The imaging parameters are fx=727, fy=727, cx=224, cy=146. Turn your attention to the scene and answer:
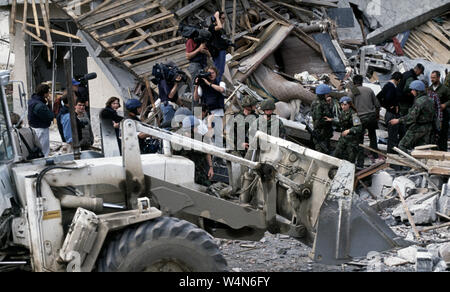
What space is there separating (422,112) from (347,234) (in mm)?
6379

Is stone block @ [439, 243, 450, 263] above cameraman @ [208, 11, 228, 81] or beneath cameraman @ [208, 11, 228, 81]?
beneath

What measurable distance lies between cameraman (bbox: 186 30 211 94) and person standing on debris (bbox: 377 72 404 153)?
12.6 ft

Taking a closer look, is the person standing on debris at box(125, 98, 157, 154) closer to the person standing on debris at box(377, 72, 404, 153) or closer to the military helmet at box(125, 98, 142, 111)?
the military helmet at box(125, 98, 142, 111)

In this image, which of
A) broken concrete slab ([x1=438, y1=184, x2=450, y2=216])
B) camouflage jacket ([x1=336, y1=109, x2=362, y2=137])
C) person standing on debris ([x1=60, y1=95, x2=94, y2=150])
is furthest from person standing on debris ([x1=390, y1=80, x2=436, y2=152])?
person standing on debris ([x1=60, y1=95, x2=94, y2=150])

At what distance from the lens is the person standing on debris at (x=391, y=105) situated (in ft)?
48.3

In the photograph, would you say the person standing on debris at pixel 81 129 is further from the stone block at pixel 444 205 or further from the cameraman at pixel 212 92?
the stone block at pixel 444 205

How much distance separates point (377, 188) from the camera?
1298cm

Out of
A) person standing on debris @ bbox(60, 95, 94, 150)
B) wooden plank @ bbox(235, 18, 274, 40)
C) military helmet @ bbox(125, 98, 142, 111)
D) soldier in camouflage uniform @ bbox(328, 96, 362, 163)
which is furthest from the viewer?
wooden plank @ bbox(235, 18, 274, 40)

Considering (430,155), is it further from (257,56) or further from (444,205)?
(257,56)

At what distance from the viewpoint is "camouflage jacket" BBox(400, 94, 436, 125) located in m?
13.3

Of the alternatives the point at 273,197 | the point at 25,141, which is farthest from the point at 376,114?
the point at 25,141

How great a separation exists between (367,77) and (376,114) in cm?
398

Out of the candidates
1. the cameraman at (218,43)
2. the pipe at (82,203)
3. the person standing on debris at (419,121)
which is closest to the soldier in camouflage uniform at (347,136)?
the person standing on debris at (419,121)
